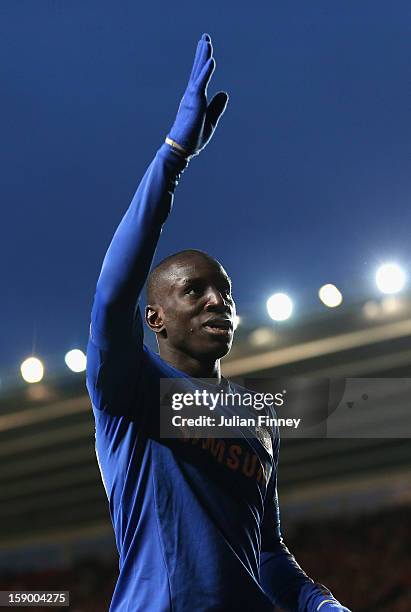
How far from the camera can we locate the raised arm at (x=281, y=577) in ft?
7.32

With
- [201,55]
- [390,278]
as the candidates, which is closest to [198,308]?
[201,55]

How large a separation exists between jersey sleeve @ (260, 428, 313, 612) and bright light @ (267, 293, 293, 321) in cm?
795

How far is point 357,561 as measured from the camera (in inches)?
440

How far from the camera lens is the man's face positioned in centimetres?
214

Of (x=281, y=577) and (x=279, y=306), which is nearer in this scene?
(x=281, y=577)

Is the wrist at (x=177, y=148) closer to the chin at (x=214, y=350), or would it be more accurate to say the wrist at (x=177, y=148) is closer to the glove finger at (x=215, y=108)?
the glove finger at (x=215, y=108)

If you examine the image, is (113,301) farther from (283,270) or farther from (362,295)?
(283,270)

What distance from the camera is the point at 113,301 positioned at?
5.92ft

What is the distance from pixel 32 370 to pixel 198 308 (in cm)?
995

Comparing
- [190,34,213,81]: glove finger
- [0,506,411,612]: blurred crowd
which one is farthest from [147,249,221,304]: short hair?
[0,506,411,612]: blurred crowd

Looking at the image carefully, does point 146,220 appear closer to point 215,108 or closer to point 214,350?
point 215,108

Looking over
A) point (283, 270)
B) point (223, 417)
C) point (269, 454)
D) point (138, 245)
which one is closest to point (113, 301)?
point (138, 245)

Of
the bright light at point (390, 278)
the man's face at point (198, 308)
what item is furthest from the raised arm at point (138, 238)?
the bright light at point (390, 278)

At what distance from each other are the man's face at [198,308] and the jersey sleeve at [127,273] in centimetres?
26
